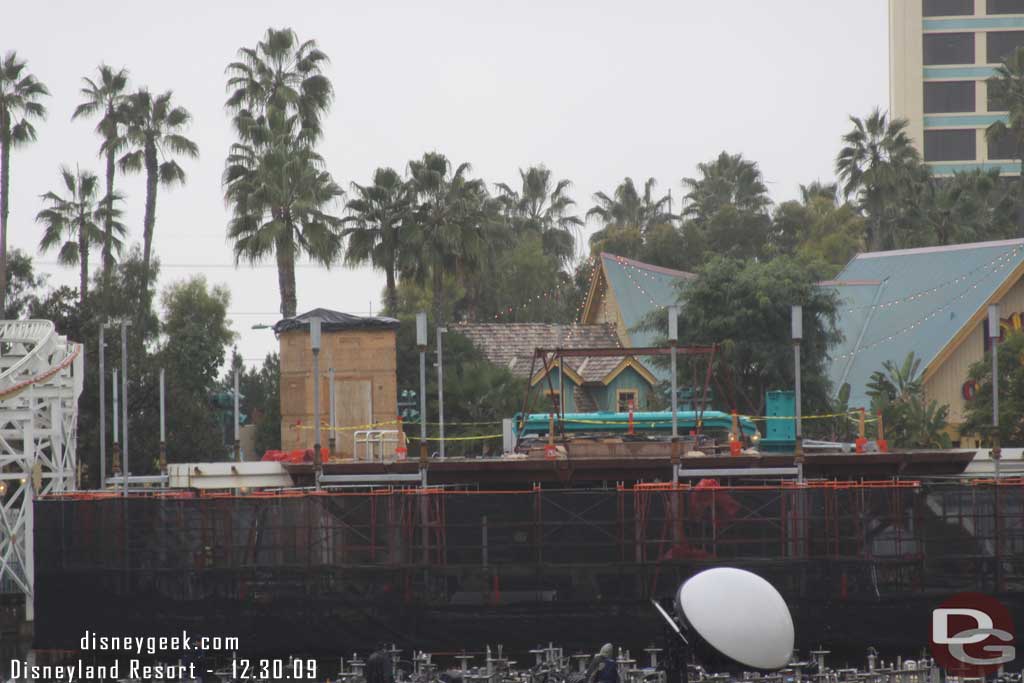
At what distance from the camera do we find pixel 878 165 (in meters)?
82.3

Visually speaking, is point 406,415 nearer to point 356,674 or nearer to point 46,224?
point 46,224

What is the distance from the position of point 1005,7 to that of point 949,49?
4.49 m

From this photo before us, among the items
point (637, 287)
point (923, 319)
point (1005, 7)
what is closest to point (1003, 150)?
point (1005, 7)

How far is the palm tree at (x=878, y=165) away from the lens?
269 ft

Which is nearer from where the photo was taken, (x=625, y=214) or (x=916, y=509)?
(x=916, y=509)

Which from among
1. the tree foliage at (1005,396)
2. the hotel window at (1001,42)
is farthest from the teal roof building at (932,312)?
the hotel window at (1001,42)

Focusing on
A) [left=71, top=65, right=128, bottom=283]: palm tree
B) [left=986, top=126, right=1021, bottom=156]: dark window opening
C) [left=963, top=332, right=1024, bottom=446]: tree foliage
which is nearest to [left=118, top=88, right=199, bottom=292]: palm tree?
[left=71, top=65, right=128, bottom=283]: palm tree

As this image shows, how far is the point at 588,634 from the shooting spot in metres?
30.6

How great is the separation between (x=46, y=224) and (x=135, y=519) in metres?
37.3

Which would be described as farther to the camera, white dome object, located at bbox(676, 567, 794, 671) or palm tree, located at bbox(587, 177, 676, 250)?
palm tree, located at bbox(587, 177, 676, 250)

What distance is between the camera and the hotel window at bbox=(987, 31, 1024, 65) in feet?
367

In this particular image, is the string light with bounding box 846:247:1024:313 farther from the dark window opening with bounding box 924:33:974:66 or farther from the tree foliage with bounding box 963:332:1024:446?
the dark window opening with bounding box 924:33:974:66

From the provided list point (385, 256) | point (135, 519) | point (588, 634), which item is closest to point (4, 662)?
point (135, 519)

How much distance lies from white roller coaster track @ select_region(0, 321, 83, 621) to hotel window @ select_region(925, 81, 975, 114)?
86102mm
